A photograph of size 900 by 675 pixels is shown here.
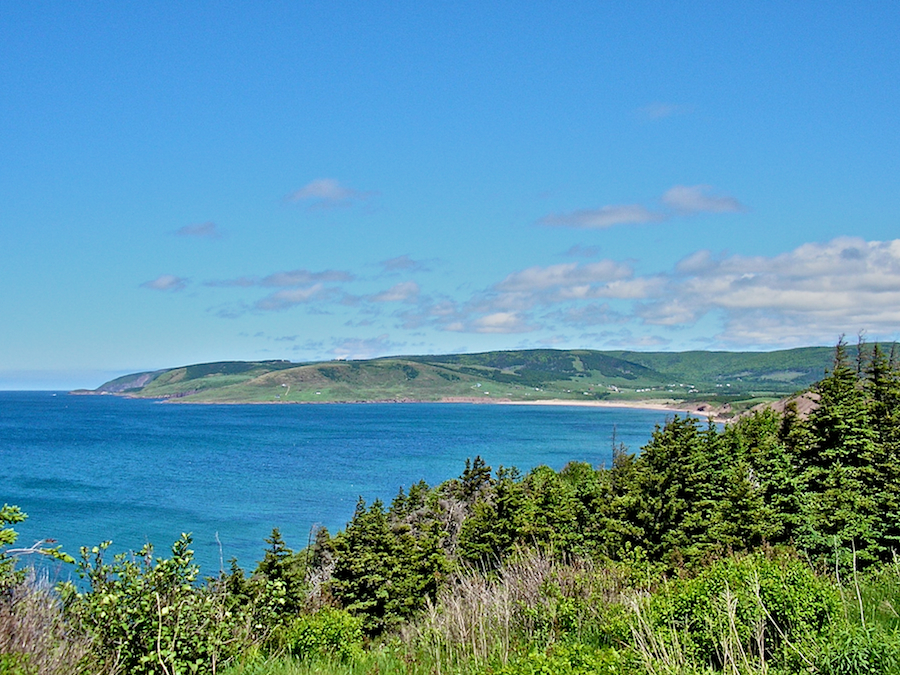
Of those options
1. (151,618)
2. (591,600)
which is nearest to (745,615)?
(591,600)

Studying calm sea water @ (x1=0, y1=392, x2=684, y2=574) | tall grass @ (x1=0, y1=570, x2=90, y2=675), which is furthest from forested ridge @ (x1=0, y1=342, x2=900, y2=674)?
calm sea water @ (x1=0, y1=392, x2=684, y2=574)

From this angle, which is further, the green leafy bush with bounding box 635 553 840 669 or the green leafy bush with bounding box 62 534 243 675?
the green leafy bush with bounding box 635 553 840 669

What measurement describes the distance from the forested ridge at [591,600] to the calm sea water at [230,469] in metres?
14.0

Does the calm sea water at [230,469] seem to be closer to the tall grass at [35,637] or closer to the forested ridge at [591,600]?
the forested ridge at [591,600]

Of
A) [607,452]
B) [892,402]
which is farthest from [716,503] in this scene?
[607,452]

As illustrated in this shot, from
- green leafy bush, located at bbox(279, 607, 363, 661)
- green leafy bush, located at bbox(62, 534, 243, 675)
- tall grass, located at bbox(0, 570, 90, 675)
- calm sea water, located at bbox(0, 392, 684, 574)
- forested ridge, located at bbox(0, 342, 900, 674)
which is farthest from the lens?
calm sea water, located at bbox(0, 392, 684, 574)

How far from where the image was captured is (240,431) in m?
168

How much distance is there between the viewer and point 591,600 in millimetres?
11156

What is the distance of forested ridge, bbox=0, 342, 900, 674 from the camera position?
724 cm

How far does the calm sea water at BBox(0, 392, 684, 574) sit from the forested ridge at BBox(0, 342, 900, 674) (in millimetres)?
14024

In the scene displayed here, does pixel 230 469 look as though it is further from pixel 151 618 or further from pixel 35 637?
pixel 35 637

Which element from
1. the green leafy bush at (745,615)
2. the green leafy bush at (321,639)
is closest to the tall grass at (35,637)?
the green leafy bush at (321,639)

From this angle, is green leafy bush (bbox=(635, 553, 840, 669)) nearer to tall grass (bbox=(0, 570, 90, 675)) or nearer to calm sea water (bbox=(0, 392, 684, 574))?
tall grass (bbox=(0, 570, 90, 675))

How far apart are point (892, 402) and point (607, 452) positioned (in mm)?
88738
